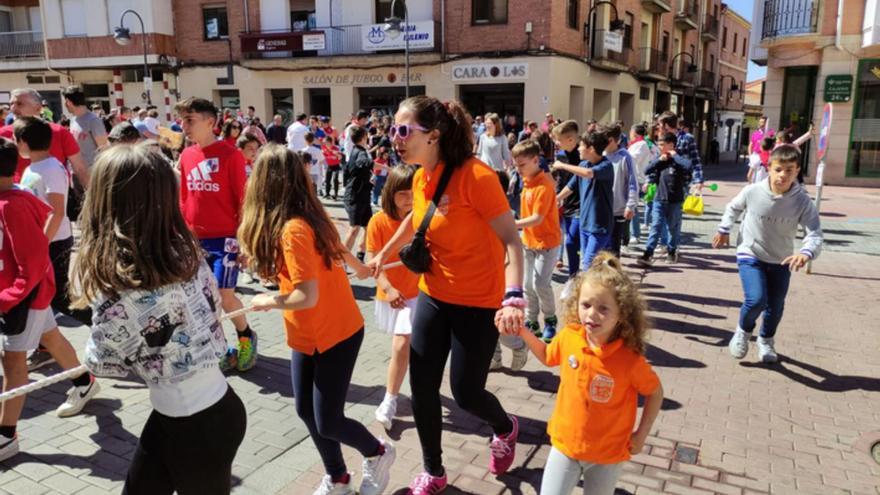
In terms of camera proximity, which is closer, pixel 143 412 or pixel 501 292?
pixel 501 292

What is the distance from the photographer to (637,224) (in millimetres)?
10109

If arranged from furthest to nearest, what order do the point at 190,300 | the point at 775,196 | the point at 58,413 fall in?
1. the point at 775,196
2. the point at 58,413
3. the point at 190,300

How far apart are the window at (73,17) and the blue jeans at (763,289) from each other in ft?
101

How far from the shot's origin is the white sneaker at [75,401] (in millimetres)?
4148

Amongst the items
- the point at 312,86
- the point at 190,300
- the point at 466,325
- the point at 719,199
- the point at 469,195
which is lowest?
the point at 719,199

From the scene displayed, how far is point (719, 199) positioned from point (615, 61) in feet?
38.3

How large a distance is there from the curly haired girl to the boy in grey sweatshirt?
2.83 meters

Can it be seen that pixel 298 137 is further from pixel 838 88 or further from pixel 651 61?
pixel 651 61

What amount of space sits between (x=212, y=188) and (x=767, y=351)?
465cm

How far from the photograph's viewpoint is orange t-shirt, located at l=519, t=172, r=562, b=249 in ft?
17.1

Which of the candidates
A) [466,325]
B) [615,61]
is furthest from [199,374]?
[615,61]

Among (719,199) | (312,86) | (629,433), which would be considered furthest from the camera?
(312,86)

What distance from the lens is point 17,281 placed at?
11.3 feet

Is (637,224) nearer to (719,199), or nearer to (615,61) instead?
(719,199)
